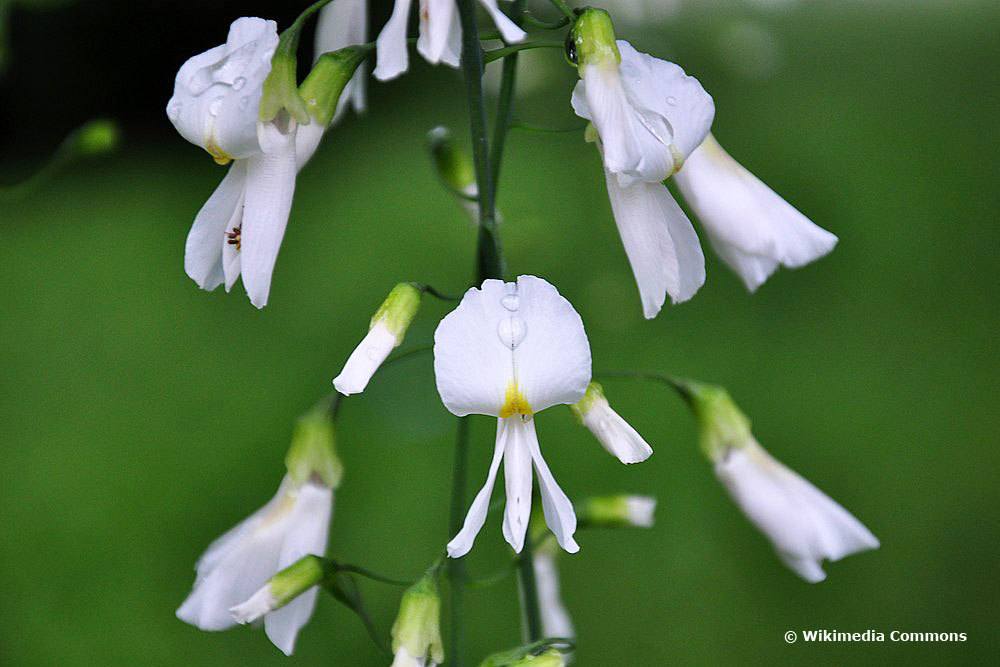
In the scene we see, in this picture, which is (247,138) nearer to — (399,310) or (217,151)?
(217,151)

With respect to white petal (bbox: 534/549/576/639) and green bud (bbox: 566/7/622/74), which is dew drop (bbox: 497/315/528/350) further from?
white petal (bbox: 534/549/576/639)

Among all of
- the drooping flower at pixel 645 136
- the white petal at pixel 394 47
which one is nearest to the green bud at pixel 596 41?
the drooping flower at pixel 645 136

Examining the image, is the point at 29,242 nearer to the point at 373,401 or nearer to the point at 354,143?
the point at 354,143

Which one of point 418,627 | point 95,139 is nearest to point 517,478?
point 418,627

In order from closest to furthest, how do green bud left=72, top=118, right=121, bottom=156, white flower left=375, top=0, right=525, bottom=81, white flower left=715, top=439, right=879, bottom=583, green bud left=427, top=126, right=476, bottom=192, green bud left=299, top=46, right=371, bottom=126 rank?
white flower left=375, top=0, right=525, bottom=81 → green bud left=299, top=46, right=371, bottom=126 → white flower left=715, top=439, right=879, bottom=583 → green bud left=427, top=126, right=476, bottom=192 → green bud left=72, top=118, right=121, bottom=156

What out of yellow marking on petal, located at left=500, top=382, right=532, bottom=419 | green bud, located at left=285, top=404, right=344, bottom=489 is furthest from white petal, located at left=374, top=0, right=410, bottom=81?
green bud, located at left=285, top=404, right=344, bottom=489

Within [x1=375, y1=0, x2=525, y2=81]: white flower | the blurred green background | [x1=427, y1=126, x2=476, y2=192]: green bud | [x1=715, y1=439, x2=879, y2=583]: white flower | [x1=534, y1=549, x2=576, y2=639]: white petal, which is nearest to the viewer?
[x1=375, y1=0, x2=525, y2=81]: white flower
